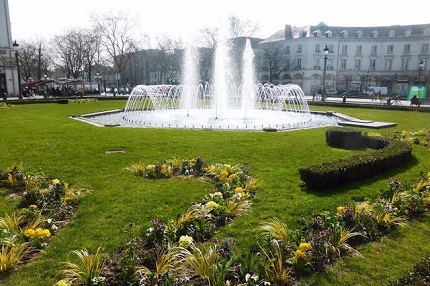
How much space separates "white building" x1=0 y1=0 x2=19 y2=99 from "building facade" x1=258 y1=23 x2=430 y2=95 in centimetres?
4655

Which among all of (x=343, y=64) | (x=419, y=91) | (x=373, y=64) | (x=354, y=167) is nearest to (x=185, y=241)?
(x=354, y=167)

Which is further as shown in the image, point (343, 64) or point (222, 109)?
point (343, 64)

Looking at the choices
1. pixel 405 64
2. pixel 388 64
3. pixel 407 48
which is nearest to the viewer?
pixel 407 48

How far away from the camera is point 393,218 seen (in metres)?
→ 5.44

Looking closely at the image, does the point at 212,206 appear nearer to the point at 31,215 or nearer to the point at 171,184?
the point at 171,184

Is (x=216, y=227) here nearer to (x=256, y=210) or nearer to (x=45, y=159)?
(x=256, y=210)

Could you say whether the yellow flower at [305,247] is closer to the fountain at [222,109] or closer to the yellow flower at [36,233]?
the yellow flower at [36,233]

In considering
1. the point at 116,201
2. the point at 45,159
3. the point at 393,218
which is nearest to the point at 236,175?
the point at 116,201

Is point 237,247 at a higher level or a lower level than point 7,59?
lower

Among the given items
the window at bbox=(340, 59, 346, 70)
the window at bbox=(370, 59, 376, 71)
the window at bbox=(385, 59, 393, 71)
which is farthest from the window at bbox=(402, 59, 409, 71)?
the window at bbox=(340, 59, 346, 70)

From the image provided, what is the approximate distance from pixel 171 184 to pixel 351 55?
67296mm

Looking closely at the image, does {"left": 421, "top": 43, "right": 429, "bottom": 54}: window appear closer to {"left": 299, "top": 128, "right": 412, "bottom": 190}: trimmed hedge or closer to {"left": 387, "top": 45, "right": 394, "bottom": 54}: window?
{"left": 387, "top": 45, "right": 394, "bottom": 54}: window

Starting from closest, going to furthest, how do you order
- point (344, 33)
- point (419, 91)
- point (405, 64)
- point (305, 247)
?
point (305, 247) → point (419, 91) → point (405, 64) → point (344, 33)

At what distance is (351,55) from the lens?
65.9 metres
